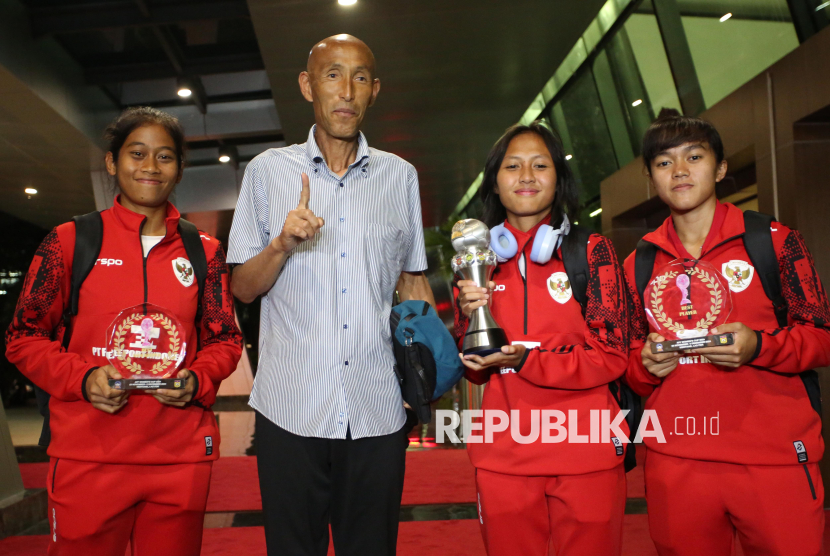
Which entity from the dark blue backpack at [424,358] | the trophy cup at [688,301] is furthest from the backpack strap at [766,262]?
the dark blue backpack at [424,358]

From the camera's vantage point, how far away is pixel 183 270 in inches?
95.8

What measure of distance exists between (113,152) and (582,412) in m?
1.87

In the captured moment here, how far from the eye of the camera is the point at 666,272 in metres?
2.30

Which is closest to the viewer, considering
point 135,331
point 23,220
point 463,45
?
point 135,331

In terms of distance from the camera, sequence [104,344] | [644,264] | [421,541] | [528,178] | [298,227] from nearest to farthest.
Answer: [298,227], [104,344], [528,178], [644,264], [421,541]

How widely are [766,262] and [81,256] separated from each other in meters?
2.29

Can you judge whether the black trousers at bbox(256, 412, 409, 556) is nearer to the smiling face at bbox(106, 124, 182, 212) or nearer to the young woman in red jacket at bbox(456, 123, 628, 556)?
the young woman in red jacket at bbox(456, 123, 628, 556)

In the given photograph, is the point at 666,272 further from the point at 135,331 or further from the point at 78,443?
the point at 78,443

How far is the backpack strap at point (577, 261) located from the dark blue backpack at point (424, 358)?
1.50 feet

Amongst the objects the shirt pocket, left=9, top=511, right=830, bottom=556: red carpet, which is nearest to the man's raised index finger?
the shirt pocket

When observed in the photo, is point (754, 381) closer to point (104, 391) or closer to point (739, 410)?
point (739, 410)

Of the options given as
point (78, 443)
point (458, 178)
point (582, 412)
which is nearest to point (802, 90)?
point (582, 412)

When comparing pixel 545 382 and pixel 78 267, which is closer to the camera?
pixel 545 382

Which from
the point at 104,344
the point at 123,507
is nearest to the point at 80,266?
the point at 104,344
